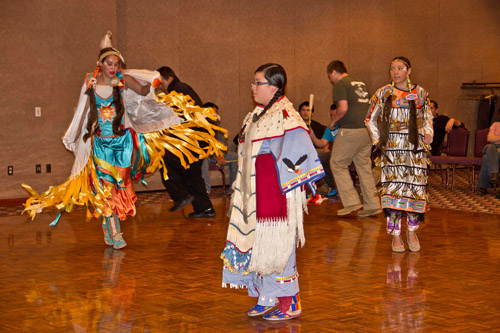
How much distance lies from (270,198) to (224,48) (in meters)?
7.39

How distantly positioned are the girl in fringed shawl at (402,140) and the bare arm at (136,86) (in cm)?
187

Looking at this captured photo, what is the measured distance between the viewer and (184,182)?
7.73 metres

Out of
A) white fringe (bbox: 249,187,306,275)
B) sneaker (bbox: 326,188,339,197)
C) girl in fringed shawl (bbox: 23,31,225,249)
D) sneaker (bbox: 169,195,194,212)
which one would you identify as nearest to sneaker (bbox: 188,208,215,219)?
sneaker (bbox: 169,195,194,212)

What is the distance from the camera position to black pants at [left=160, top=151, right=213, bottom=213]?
7637 millimetres

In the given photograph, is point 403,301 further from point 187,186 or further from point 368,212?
point 187,186

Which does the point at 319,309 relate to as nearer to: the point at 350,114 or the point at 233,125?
the point at 350,114

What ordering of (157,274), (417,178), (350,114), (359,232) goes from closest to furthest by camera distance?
(157,274) → (417,178) → (359,232) → (350,114)

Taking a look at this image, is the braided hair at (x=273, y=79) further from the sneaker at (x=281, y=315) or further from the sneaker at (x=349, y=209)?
the sneaker at (x=349, y=209)

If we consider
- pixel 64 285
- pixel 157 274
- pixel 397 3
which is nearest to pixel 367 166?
pixel 157 274

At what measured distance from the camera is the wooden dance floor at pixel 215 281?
3.80 m

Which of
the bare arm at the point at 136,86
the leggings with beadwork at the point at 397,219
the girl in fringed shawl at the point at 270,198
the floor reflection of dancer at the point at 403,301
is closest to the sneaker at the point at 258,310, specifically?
the girl in fringed shawl at the point at 270,198

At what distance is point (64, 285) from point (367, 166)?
3.97 metres

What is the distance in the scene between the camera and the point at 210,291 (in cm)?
449

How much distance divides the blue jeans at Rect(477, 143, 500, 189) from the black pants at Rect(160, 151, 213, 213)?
428 centimetres
